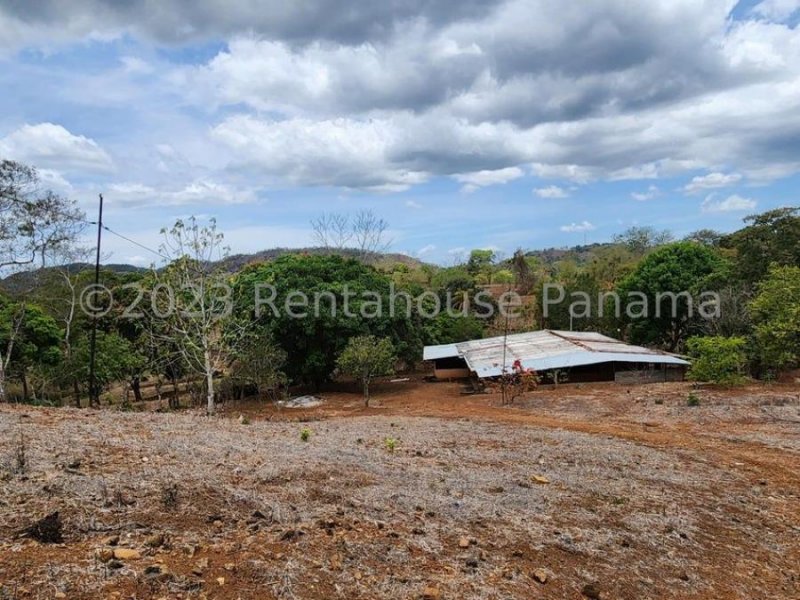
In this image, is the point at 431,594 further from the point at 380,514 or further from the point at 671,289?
the point at 671,289

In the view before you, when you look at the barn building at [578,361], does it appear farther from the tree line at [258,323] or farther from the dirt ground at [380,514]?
the dirt ground at [380,514]

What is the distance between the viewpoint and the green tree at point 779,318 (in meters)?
17.0

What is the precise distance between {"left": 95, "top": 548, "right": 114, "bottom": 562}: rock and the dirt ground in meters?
0.01

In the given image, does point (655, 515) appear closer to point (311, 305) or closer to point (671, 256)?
point (311, 305)

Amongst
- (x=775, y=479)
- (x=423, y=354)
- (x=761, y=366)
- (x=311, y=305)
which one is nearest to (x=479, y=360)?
(x=423, y=354)

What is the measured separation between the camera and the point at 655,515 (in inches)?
220

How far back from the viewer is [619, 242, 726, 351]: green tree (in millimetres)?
24859

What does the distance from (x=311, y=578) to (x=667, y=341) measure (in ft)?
92.2

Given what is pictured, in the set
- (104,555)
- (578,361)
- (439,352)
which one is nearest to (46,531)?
(104,555)

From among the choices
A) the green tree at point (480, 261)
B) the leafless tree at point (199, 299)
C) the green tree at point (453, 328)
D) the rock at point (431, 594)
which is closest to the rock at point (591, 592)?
the rock at point (431, 594)

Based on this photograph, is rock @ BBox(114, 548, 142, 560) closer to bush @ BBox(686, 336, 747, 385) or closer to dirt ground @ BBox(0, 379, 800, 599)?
dirt ground @ BBox(0, 379, 800, 599)

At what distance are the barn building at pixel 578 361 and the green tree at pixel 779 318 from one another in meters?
2.76

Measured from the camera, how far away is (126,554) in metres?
3.57

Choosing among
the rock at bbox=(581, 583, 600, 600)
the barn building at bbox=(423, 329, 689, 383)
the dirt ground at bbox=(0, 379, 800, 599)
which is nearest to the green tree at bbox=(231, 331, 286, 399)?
the barn building at bbox=(423, 329, 689, 383)
